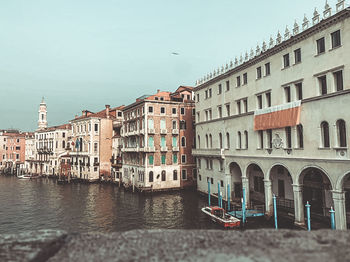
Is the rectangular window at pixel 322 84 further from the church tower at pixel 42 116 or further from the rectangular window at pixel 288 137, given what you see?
the church tower at pixel 42 116

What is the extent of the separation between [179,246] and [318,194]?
73.5 ft

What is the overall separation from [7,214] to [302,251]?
108 ft

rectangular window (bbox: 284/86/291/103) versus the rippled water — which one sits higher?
rectangular window (bbox: 284/86/291/103)

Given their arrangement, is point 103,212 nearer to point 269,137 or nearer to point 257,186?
point 257,186

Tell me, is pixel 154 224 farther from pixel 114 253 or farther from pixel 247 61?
pixel 114 253

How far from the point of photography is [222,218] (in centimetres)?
2191

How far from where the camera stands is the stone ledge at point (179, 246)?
12.2ft

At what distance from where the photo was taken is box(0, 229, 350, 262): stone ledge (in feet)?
12.2

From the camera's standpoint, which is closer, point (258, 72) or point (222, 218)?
point (222, 218)

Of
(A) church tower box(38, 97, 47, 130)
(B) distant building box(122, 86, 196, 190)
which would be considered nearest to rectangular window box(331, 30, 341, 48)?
(B) distant building box(122, 86, 196, 190)

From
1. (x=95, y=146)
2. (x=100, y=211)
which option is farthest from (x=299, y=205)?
(x=95, y=146)

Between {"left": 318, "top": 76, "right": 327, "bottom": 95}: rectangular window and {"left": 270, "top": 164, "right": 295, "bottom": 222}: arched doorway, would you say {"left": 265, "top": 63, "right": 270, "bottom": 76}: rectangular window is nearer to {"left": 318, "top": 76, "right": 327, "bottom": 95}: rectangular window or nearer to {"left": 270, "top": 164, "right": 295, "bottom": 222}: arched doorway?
{"left": 318, "top": 76, "right": 327, "bottom": 95}: rectangular window

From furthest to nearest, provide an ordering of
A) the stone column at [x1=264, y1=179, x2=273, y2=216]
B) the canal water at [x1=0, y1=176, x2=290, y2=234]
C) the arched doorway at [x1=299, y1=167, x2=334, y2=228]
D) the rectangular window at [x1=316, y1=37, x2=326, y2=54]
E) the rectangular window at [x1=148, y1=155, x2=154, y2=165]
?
1. the rectangular window at [x1=148, y1=155, x2=154, y2=165]
2. the canal water at [x1=0, y1=176, x2=290, y2=234]
3. the stone column at [x1=264, y1=179, x2=273, y2=216]
4. the arched doorway at [x1=299, y1=167, x2=334, y2=228]
5. the rectangular window at [x1=316, y1=37, x2=326, y2=54]

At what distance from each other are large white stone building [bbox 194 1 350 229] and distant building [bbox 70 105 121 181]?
1147 inches
